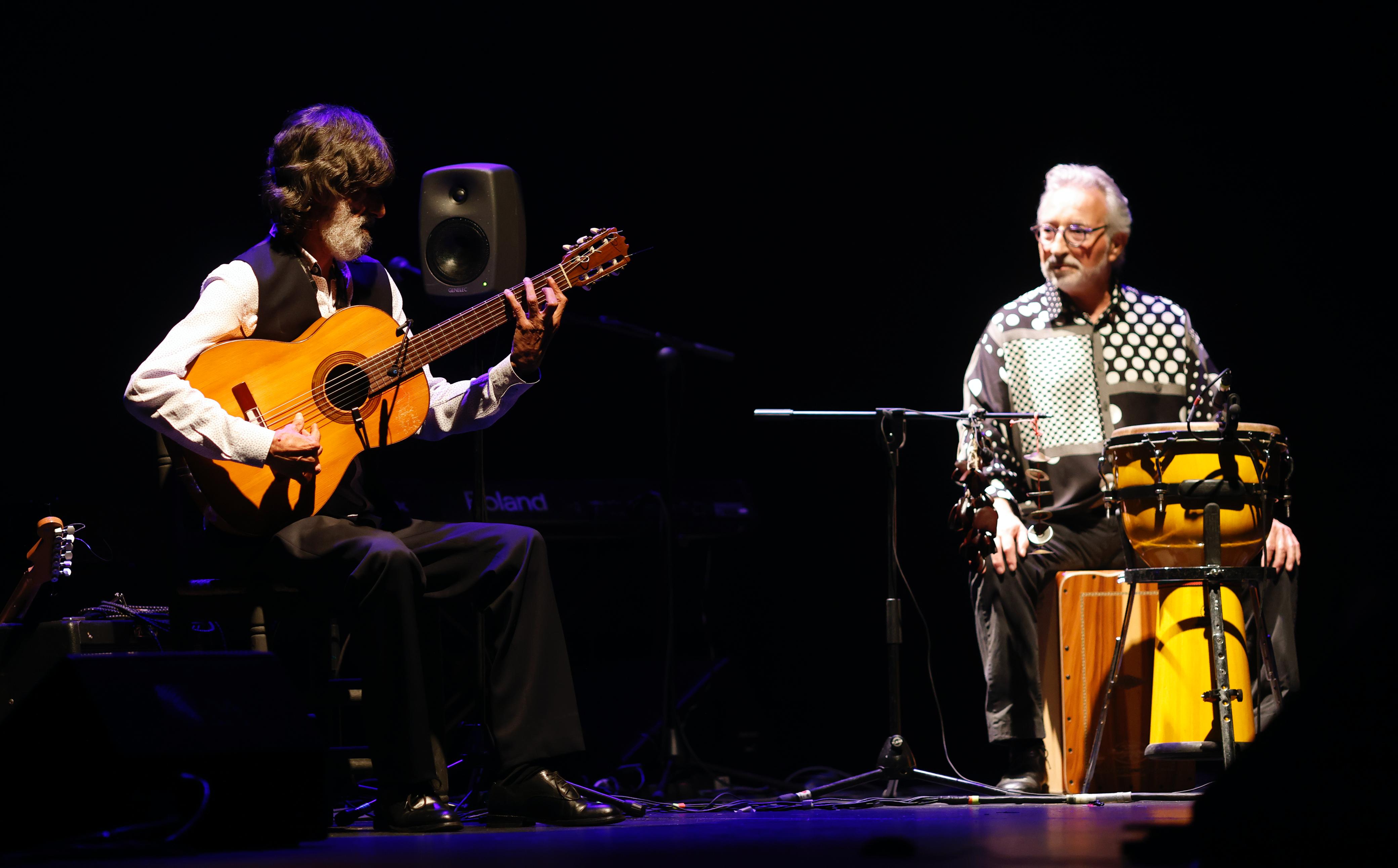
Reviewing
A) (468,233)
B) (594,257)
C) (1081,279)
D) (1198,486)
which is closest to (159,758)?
(594,257)

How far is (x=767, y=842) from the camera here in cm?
231

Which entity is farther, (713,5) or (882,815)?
(713,5)

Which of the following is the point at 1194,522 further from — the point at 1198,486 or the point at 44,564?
the point at 44,564

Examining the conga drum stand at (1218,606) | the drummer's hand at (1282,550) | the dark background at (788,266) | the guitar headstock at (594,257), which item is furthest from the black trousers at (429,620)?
the drummer's hand at (1282,550)

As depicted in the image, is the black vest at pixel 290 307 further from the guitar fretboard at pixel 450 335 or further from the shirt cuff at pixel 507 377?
the shirt cuff at pixel 507 377

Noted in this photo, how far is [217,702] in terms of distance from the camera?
7.72 ft

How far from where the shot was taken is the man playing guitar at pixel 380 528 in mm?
2686

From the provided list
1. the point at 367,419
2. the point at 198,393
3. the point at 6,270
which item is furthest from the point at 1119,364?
the point at 6,270

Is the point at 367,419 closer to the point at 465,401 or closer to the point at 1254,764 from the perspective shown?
the point at 465,401

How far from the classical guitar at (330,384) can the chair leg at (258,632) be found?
0.26m

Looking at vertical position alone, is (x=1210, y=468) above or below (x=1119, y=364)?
below

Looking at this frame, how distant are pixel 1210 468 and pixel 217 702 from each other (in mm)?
2228

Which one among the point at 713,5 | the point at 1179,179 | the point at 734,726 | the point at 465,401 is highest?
the point at 713,5

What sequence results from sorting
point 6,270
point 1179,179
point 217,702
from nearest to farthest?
point 217,702, point 6,270, point 1179,179
